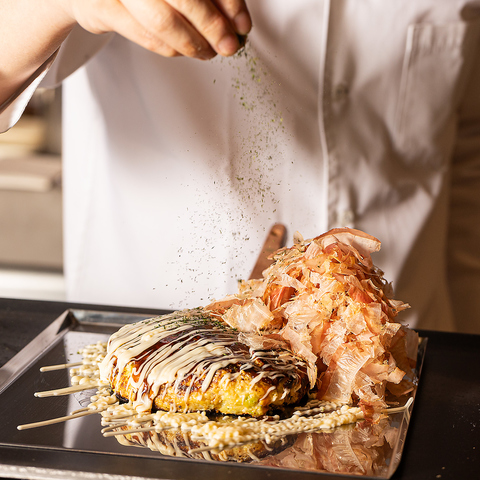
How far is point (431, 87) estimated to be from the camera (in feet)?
4.10

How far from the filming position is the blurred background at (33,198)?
3.43 metres

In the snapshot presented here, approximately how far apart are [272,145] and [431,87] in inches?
19.6

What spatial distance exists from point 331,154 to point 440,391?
1.73ft

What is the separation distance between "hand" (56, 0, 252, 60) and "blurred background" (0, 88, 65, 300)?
2.83 m

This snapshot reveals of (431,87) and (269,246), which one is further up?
(431,87)

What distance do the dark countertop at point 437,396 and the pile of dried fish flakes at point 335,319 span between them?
5cm

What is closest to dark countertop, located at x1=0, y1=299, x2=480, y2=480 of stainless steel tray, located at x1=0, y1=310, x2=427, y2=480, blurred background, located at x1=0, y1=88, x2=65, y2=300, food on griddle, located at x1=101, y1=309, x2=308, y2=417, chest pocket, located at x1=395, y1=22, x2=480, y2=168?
stainless steel tray, located at x1=0, y1=310, x2=427, y2=480

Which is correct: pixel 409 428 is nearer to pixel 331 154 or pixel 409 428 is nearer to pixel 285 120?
pixel 285 120

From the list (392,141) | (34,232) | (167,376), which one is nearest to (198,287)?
(167,376)

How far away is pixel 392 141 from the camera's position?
50.3 inches

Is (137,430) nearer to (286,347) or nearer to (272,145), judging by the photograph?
(286,347)

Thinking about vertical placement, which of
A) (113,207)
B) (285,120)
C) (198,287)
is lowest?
(198,287)

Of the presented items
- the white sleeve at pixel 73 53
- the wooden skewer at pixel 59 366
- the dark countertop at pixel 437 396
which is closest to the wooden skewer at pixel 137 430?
the dark countertop at pixel 437 396

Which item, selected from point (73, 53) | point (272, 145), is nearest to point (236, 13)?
point (272, 145)
